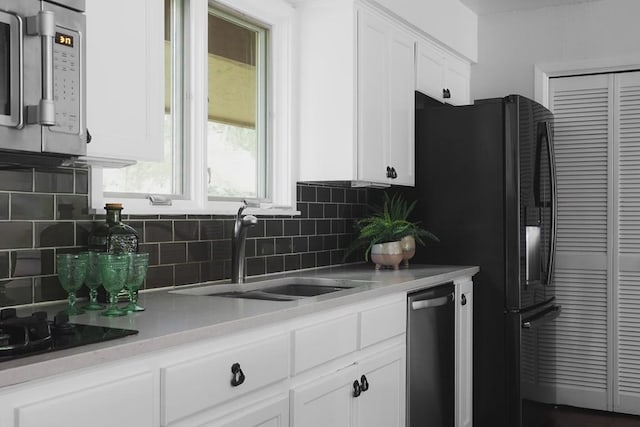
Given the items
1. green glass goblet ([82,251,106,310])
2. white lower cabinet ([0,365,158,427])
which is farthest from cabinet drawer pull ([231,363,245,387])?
green glass goblet ([82,251,106,310])

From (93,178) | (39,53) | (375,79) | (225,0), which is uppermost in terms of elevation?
(225,0)

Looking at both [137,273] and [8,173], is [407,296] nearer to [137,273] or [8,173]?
[137,273]

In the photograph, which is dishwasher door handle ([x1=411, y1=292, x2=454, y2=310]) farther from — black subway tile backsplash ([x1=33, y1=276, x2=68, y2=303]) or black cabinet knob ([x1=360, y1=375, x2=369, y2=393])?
black subway tile backsplash ([x1=33, y1=276, x2=68, y2=303])

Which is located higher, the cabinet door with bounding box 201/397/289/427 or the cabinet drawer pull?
the cabinet drawer pull

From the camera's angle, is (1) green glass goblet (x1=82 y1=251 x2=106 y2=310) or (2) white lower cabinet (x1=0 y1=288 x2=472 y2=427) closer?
(2) white lower cabinet (x1=0 y1=288 x2=472 y2=427)

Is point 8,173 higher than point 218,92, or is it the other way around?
point 218,92

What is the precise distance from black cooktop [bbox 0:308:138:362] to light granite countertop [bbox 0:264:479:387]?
1.1 inches

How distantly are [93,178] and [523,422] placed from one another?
2.60 meters

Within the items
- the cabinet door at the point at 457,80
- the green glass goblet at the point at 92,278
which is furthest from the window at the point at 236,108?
the cabinet door at the point at 457,80

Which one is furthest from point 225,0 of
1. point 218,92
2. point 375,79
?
point 375,79

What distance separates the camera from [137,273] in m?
2.03

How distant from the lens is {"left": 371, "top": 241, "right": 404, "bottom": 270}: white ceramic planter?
12.0ft

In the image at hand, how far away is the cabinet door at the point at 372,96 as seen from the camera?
3486 millimetres

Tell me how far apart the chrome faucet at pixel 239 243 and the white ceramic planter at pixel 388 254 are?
0.93 metres
